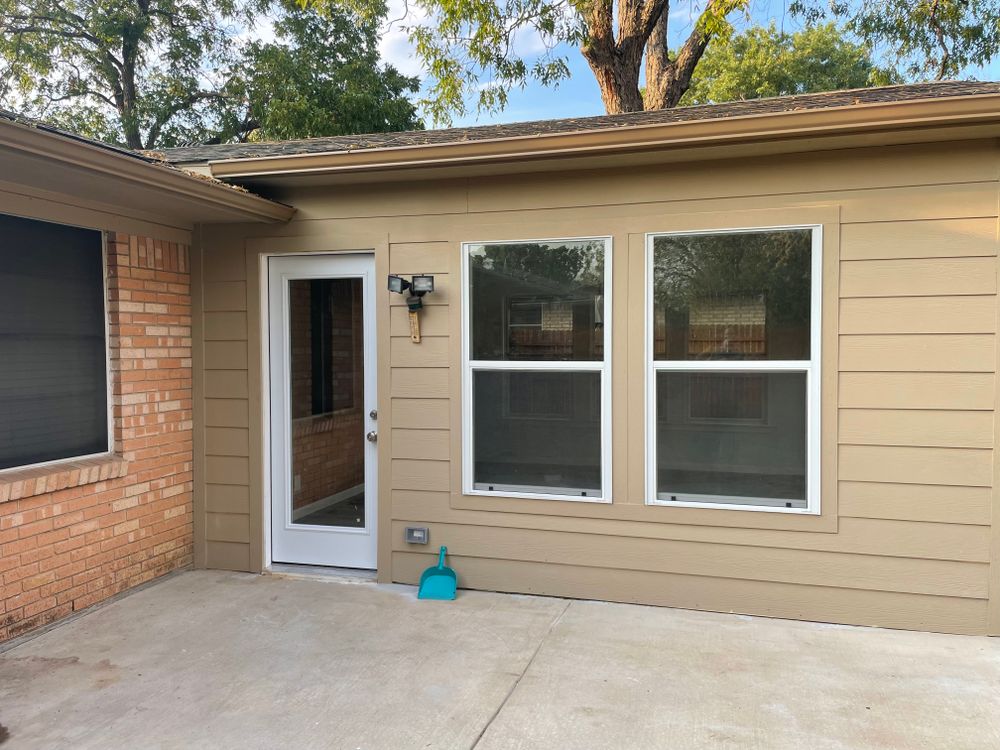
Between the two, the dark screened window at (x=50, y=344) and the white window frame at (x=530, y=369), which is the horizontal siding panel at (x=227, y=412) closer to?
the dark screened window at (x=50, y=344)

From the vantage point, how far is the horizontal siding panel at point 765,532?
338cm

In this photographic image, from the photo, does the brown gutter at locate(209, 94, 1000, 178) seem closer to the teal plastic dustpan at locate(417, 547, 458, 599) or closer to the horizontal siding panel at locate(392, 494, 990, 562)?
the horizontal siding panel at locate(392, 494, 990, 562)

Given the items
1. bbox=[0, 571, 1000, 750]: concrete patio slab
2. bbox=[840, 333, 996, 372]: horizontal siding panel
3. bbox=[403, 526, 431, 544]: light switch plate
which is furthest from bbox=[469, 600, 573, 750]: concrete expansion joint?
bbox=[840, 333, 996, 372]: horizontal siding panel

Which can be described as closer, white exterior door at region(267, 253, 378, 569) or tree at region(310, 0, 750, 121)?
white exterior door at region(267, 253, 378, 569)

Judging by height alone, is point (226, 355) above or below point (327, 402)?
above

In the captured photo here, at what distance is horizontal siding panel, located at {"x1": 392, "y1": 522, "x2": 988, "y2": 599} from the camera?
340cm

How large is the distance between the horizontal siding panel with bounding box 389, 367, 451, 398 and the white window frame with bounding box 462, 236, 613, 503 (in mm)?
127

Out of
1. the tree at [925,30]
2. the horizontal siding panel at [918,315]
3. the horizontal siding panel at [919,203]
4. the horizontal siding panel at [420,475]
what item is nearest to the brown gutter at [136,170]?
the horizontal siding panel at [420,475]

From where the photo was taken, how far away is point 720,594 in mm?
3689

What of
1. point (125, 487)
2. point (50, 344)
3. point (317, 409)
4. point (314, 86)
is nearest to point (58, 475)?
point (125, 487)

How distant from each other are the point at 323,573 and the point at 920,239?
12.5ft

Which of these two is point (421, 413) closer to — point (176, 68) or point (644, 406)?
point (644, 406)

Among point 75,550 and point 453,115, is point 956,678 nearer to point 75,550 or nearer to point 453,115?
point 75,550

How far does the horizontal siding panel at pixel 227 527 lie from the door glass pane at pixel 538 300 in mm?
1884
